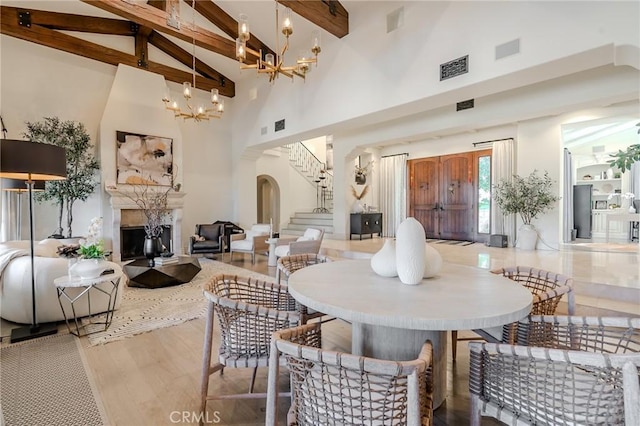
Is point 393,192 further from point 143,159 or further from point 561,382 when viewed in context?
Answer: point 561,382

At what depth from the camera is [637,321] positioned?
131cm

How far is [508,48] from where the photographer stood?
3672 mm

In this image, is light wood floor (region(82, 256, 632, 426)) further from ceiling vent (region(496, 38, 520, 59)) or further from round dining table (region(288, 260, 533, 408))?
ceiling vent (region(496, 38, 520, 59))

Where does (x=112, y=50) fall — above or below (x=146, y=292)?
above

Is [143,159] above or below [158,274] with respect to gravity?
above

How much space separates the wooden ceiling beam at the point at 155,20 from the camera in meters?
4.86

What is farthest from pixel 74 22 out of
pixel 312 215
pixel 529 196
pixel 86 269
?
pixel 529 196

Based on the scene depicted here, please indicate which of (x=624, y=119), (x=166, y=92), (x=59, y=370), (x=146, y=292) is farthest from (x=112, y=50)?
(x=624, y=119)

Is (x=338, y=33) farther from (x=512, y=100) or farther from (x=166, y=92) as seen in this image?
(x=166, y=92)

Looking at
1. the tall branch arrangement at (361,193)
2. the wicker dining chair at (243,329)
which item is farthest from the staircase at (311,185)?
the wicker dining chair at (243,329)

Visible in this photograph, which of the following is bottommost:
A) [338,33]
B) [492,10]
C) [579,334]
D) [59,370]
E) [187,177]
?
[59,370]

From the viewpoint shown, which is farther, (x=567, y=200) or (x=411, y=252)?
(x=567, y=200)

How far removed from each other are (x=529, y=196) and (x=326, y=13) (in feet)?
16.9

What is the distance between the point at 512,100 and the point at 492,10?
7.10 feet
